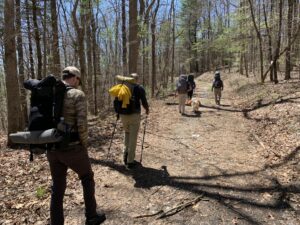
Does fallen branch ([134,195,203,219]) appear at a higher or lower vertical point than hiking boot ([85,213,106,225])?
lower

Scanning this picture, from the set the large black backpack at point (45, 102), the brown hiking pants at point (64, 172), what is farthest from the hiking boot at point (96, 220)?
the large black backpack at point (45, 102)

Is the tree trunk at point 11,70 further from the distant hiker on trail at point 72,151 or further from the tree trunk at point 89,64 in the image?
the tree trunk at point 89,64

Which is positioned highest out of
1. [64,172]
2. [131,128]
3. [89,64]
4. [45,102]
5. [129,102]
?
[89,64]

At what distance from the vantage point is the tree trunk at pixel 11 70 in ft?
27.0

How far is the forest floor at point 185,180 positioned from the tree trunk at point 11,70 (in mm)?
978

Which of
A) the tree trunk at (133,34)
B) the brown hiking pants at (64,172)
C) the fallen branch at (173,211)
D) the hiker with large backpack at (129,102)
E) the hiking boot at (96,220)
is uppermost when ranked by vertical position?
the tree trunk at (133,34)

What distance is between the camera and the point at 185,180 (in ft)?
19.5

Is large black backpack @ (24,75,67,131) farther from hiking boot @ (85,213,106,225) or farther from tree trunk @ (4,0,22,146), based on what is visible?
tree trunk @ (4,0,22,146)

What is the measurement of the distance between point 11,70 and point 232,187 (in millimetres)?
6827

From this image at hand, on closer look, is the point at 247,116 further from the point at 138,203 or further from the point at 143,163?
the point at 138,203

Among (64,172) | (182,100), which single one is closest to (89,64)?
(182,100)

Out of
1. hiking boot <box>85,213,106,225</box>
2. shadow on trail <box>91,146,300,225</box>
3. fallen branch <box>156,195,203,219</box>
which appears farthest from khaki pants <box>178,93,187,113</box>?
hiking boot <box>85,213,106,225</box>

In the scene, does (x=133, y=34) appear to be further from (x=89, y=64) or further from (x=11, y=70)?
(x=89, y=64)

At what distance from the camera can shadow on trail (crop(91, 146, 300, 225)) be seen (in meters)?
4.79
